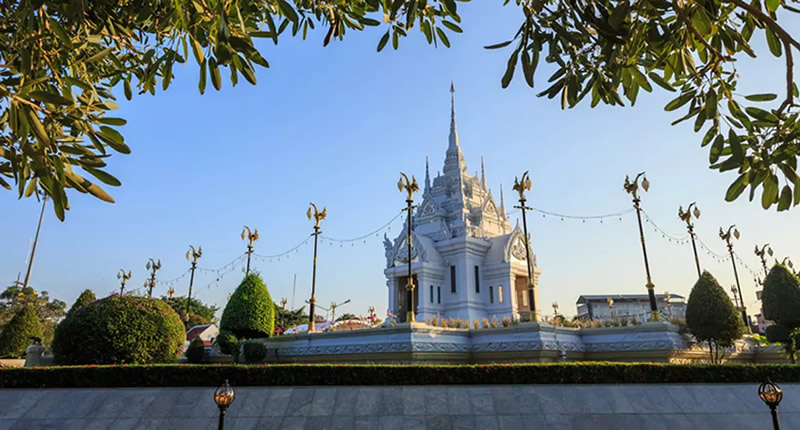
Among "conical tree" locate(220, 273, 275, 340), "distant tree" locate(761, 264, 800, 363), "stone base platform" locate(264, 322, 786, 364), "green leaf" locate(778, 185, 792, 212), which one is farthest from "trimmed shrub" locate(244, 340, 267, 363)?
"distant tree" locate(761, 264, 800, 363)

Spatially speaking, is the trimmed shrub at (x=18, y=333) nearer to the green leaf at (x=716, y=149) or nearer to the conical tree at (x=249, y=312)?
the conical tree at (x=249, y=312)

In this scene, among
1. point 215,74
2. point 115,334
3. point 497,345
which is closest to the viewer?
point 215,74

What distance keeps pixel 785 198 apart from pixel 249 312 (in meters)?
16.7

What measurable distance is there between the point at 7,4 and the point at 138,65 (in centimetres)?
156

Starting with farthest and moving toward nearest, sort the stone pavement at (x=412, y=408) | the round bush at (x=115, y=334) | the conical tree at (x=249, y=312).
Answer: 1. the conical tree at (x=249, y=312)
2. the round bush at (x=115, y=334)
3. the stone pavement at (x=412, y=408)

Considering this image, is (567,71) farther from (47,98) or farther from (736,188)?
(47,98)

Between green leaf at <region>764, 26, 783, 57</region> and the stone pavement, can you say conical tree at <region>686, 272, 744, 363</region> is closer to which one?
the stone pavement

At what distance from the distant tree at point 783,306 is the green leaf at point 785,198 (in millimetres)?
16935

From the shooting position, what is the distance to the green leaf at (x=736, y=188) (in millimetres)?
3653

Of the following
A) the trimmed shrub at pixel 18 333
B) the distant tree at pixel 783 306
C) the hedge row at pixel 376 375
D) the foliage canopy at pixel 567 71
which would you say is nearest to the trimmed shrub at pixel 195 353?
the hedge row at pixel 376 375

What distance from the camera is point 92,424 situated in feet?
27.7

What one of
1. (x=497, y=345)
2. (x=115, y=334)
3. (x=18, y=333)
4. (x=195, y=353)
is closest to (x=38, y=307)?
(x=18, y=333)

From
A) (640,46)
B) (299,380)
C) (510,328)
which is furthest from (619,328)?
(640,46)

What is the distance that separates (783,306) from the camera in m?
17.3
